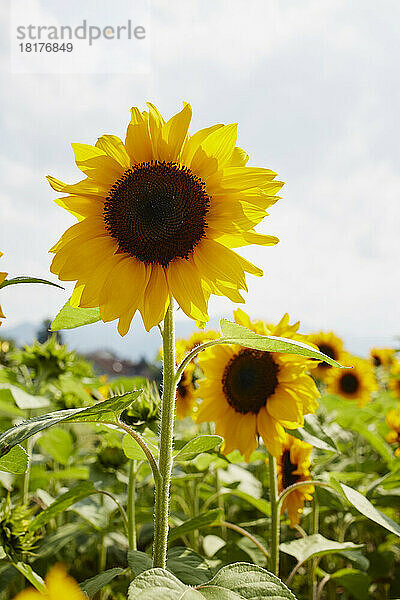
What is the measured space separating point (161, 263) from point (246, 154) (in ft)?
0.55

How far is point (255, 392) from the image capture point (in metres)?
1.07

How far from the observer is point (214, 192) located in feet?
2.37

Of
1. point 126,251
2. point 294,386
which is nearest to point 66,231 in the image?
point 126,251

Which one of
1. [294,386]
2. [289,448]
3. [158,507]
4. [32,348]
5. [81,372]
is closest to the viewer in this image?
[158,507]

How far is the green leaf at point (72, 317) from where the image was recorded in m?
0.77

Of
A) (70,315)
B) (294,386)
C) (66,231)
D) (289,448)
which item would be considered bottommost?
(289,448)

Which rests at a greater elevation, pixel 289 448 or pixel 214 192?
pixel 214 192

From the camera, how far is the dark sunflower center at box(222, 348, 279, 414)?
107 centimetres

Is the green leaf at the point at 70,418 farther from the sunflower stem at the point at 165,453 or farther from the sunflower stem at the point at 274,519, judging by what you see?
the sunflower stem at the point at 274,519

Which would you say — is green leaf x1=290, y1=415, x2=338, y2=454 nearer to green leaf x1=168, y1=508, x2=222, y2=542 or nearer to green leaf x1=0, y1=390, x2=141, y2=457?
green leaf x1=168, y1=508, x2=222, y2=542

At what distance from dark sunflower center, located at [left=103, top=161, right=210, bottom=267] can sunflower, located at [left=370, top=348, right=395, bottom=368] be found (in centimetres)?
296

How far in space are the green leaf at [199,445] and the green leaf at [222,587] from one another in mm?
145

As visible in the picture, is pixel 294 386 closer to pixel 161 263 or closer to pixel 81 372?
pixel 161 263

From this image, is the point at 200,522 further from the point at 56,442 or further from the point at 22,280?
the point at 56,442
